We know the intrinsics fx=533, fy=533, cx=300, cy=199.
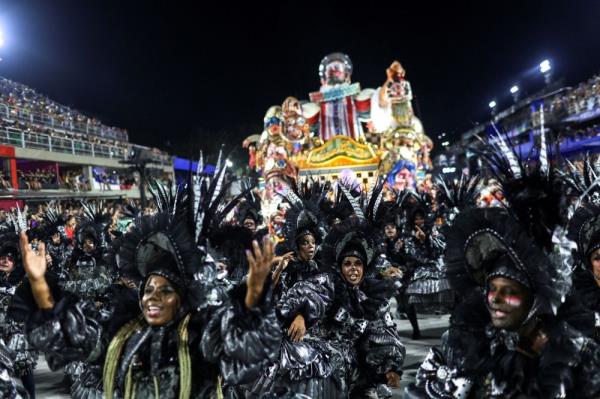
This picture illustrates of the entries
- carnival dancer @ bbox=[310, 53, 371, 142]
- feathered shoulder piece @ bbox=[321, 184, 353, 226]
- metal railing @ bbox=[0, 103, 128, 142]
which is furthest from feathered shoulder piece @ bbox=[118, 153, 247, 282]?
metal railing @ bbox=[0, 103, 128, 142]

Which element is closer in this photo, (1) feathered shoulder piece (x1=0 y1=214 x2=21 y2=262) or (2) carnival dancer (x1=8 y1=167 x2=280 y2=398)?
(2) carnival dancer (x1=8 y1=167 x2=280 y2=398)

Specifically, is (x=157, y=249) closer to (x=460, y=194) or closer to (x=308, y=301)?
(x=308, y=301)

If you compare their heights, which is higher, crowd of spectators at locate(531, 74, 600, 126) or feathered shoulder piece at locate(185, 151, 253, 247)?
crowd of spectators at locate(531, 74, 600, 126)

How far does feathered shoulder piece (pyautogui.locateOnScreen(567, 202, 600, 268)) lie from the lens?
361 centimetres

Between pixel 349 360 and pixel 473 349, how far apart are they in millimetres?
2140

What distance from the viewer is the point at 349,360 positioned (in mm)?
4457

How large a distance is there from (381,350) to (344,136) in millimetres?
16420

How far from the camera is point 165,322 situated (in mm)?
2787

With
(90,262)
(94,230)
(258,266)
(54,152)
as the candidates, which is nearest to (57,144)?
(54,152)

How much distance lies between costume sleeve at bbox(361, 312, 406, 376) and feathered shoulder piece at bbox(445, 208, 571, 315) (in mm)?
1946

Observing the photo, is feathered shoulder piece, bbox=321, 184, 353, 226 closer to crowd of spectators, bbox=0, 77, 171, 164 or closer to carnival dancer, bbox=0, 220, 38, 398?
carnival dancer, bbox=0, 220, 38, 398

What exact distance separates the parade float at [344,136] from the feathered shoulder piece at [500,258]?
15972mm

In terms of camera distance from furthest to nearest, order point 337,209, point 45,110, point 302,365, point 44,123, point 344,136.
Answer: point 45,110 < point 44,123 < point 344,136 < point 337,209 < point 302,365

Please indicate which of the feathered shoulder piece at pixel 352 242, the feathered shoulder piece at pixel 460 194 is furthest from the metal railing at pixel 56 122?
the feathered shoulder piece at pixel 352 242
